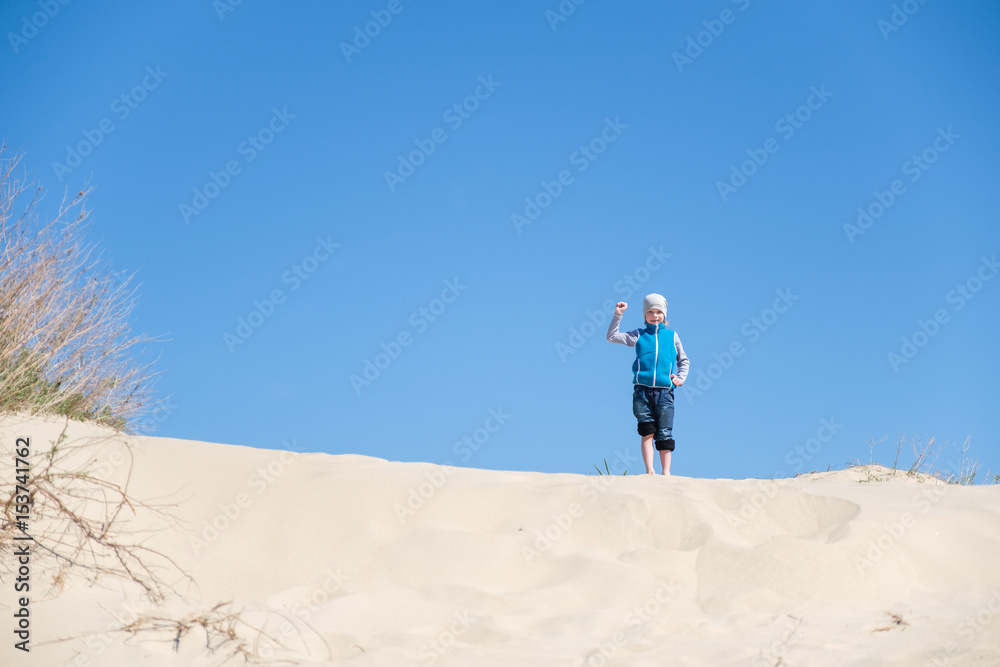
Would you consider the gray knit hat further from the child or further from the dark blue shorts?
the dark blue shorts

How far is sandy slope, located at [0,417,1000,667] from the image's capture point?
9.07 ft

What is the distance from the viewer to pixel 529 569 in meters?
3.45

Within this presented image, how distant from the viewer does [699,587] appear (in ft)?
10.6

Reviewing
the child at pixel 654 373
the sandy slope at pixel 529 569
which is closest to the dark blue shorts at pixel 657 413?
the child at pixel 654 373

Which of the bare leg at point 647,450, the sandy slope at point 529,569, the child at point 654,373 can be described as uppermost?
the child at point 654,373

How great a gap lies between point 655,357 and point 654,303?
1.62 ft

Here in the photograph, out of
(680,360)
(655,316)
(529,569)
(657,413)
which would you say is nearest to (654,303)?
(655,316)

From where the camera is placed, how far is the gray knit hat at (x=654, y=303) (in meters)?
6.34

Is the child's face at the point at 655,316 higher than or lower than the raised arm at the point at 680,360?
higher

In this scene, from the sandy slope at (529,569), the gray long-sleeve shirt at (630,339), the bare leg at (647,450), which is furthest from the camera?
the gray long-sleeve shirt at (630,339)

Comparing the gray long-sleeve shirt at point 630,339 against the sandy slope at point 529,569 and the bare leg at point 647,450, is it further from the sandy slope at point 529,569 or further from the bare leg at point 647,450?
the sandy slope at point 529,569

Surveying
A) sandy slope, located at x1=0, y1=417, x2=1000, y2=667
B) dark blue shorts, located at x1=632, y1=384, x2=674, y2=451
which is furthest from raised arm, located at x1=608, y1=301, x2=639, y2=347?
sandy slope, located at x1=0, y1=417, x2=1000, y2=667

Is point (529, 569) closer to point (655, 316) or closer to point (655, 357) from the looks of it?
point (655, 357)

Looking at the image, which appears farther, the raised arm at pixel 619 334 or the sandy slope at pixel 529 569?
the raised arm at pixel 619 334
